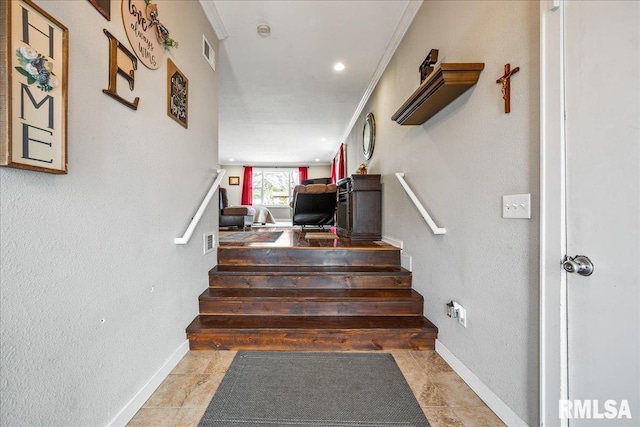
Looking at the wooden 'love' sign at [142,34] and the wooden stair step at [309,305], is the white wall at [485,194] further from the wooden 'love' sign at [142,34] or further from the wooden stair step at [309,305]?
the wooden 'love' sign at [142,34]

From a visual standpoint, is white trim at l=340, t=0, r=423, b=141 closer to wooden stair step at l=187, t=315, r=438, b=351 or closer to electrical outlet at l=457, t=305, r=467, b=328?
electrical outlet at l=457, t=305, r=467, b=328

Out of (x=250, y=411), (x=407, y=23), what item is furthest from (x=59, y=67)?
(x=407, y=23)

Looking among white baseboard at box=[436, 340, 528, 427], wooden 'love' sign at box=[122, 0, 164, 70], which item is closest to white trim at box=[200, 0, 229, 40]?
wooden 'love' sign at box=[122, 0, 164, 70]

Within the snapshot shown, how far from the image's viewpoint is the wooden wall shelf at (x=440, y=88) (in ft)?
4.93

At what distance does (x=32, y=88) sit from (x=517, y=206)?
6.15ft

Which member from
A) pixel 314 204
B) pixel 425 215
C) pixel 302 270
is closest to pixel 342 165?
pixel 314 204

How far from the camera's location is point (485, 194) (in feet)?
4.83

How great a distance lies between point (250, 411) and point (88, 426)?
671mm

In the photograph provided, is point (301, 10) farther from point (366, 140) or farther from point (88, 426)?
point (88, 426)

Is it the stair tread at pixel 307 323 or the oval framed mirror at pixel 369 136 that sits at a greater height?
the oval framed mirror at pixel 369 136

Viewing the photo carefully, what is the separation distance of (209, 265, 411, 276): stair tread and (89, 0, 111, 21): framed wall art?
6.22 ft

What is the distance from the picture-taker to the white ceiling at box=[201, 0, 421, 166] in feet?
7.91
